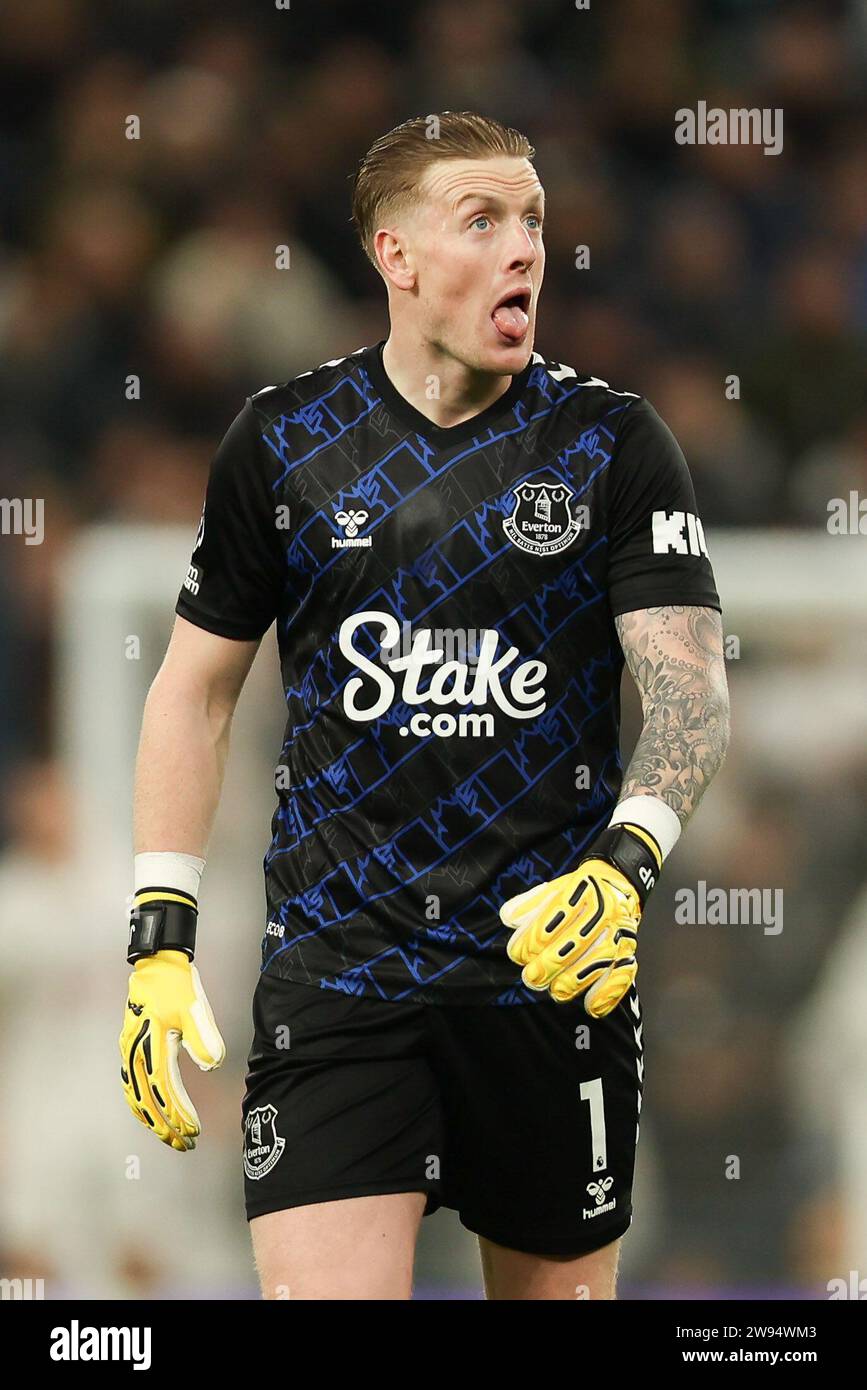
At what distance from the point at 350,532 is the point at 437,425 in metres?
0.23

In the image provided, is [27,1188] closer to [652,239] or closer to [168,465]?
[168,465]

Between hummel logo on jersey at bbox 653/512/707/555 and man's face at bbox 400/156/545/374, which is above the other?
man's face at bbox 400/156/545/374

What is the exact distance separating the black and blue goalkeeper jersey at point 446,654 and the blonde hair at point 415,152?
36 centimetres

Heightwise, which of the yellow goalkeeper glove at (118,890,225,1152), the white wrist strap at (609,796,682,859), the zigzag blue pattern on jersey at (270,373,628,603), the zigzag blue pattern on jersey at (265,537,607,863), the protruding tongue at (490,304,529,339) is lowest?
the yellow goalkeeper glove at (118,890,225,1152)

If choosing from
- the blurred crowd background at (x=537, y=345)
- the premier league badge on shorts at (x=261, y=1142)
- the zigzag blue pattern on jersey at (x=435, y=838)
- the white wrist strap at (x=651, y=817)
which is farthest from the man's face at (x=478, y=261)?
the blurred crowd background at (x=537, y=345)

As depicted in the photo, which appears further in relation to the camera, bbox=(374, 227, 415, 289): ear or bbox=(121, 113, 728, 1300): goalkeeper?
bbox=(374, 227, 415, 289): ear

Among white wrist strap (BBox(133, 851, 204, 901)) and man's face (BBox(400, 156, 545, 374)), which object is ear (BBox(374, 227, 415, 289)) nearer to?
man's face (BBox(400, 156, 545, 374))

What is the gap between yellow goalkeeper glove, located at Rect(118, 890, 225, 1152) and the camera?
2998 mm

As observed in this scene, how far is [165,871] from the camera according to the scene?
10.1ft

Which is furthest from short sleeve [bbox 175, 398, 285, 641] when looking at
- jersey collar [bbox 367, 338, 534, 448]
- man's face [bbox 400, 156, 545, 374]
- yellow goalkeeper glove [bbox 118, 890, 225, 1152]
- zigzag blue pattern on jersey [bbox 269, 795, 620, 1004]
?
zigzag blue pattern on jersey [bbox 269, 795, 620, 1004]

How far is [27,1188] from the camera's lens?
4.61 metres

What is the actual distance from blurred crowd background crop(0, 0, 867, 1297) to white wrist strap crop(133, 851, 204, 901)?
1668mm

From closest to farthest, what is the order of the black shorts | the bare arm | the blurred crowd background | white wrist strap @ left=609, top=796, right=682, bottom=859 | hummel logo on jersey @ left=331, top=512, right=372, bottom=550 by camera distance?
white wrist strap @ left=609, top=796, right=682, bottom=859
the black shorts
hummel logo on jersey @ left=331, top=512, right=372, bottom=550
the bare arm
the blurred crowd background

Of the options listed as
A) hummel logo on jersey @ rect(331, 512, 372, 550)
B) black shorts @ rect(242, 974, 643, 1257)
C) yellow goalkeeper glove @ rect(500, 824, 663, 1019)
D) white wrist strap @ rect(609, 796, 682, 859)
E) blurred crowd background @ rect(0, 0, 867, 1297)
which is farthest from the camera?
blurred crowd background @ rect(0, 0, 867, 1297)
